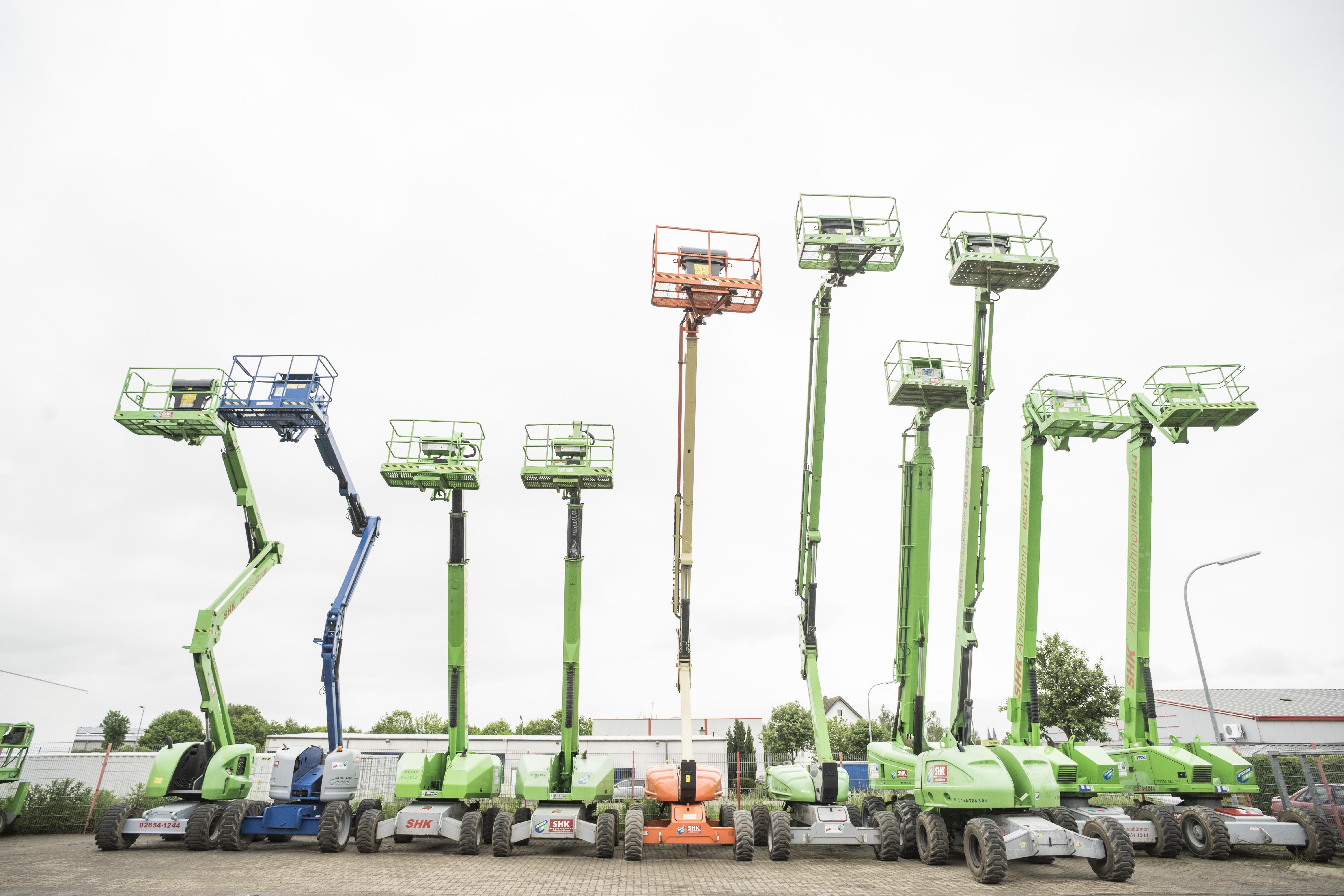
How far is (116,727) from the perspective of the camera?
248 ft

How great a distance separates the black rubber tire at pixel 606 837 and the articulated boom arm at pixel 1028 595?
442 inches

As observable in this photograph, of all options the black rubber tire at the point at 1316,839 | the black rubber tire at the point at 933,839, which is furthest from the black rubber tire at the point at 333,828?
the black rubber tire at the point at 1316,839

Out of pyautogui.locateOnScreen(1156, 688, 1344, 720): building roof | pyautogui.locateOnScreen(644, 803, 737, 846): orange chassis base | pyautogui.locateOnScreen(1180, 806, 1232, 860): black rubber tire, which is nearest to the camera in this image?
pyautogui.locateOnScreen(644, 803, 737, 846): orange chassis base

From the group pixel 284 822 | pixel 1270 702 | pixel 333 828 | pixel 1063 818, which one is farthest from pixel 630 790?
pixel 1270 702

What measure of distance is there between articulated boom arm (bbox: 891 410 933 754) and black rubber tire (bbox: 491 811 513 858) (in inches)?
422

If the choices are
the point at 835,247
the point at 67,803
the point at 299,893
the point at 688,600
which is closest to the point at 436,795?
the point at 299,893

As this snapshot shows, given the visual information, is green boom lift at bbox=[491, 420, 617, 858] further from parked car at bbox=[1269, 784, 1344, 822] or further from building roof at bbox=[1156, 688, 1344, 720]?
building roof at bbox=[1156, 688, 1344, 720]

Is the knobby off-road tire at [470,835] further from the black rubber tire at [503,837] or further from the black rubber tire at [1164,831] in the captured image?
the black rubber tire at [1164,831]

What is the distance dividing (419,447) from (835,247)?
12176 mm

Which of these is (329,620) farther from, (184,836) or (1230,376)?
(1230,376)

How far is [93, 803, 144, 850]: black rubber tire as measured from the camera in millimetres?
19453

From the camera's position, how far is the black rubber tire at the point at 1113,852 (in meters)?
15.0

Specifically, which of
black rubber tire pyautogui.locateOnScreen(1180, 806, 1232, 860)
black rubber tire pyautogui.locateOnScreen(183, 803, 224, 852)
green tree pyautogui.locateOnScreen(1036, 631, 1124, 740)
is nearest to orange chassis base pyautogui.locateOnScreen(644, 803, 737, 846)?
black rubber tire pyautogui.locateOnScreen(1180, 806, 1232, 860)

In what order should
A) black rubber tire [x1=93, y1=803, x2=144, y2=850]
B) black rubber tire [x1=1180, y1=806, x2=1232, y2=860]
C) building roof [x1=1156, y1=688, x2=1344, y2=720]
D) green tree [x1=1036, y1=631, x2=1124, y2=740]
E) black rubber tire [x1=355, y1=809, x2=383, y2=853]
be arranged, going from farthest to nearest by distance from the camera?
building roof [x1=1156, y1=688, x2=1344, y2=720]
green tree [x1=1036, y1=631, x2=1124, y2=740]
black rubber tire [x1=93, y1=803, x2=144, y2=850]
black rubber tire [x1=355, y1=809, x2=383, y2=853]
black rubber tire [x1=1180, y1=806, x2=1232, y2=860]
